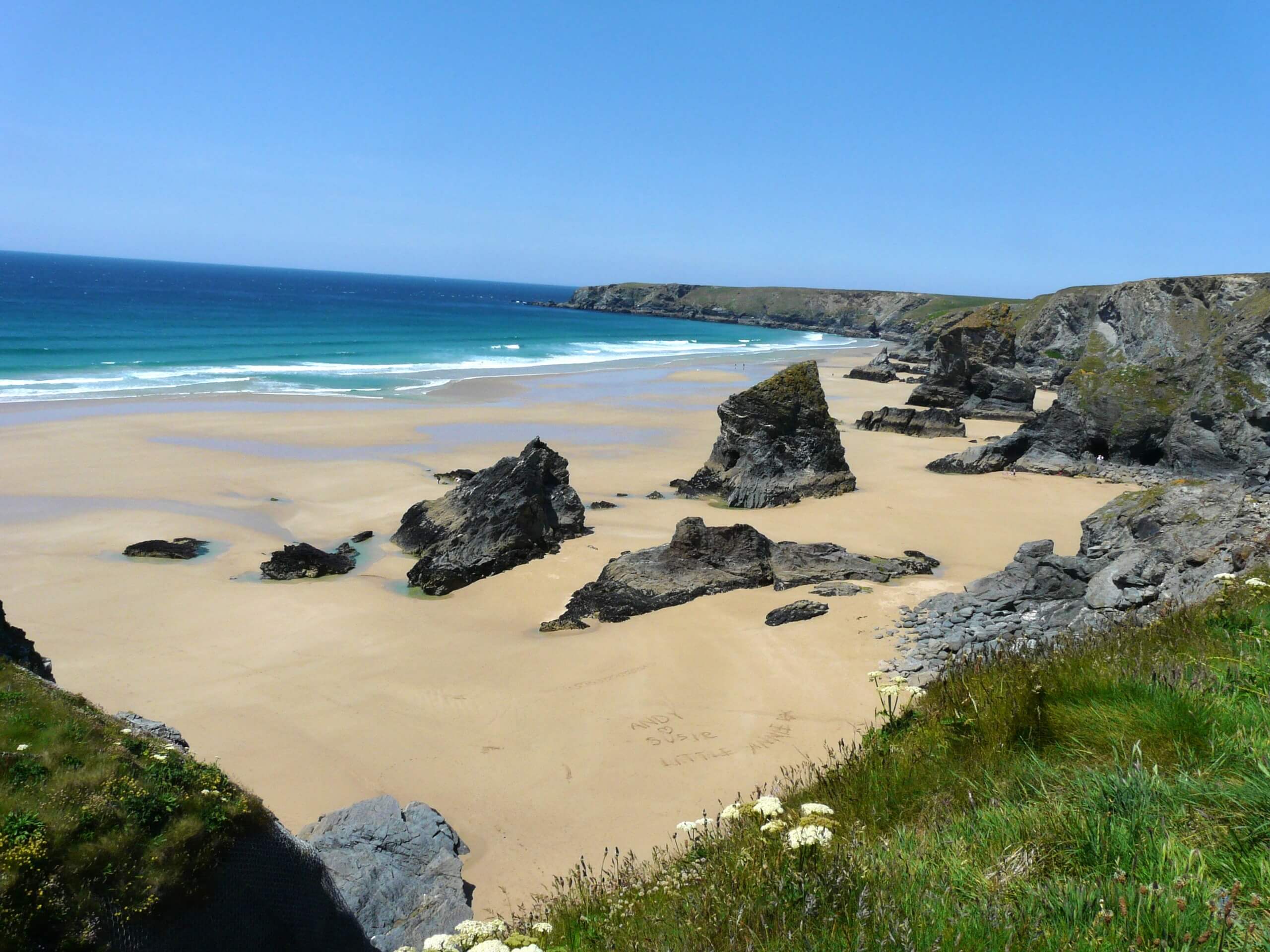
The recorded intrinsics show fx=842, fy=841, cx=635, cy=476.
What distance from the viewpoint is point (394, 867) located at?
19.4 ft

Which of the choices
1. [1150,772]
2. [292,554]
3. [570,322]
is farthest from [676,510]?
[570,322]

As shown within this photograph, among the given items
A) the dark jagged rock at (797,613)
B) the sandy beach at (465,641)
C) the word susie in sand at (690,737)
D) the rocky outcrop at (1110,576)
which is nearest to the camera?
the sandy beach at (465,641)

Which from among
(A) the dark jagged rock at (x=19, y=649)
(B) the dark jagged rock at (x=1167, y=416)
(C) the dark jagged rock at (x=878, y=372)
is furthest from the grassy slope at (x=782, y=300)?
(A) the dark jagged rock at (x=19, y=649)

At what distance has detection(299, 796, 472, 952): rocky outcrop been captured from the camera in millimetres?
5340

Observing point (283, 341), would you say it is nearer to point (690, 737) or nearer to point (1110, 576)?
point (690, 737)

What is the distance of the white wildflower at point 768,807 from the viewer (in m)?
3.30

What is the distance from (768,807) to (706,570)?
853 centimetres

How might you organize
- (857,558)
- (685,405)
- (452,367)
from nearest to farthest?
1. (857,558)
2. (685,405)
3. (452,367)

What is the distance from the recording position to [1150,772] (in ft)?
12.0

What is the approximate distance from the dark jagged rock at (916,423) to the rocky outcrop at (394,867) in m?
23.4

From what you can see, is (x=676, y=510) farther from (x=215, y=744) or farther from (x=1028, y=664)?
(x=1028, y=664)

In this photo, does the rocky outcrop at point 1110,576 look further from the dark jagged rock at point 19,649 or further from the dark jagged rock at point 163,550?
the dark jagged rock at point 163,550

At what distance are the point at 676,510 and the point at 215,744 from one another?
1079 centimetres

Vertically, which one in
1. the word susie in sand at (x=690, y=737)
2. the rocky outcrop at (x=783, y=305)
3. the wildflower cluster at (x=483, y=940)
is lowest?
the word susie in sand at (x=690, y=737)
